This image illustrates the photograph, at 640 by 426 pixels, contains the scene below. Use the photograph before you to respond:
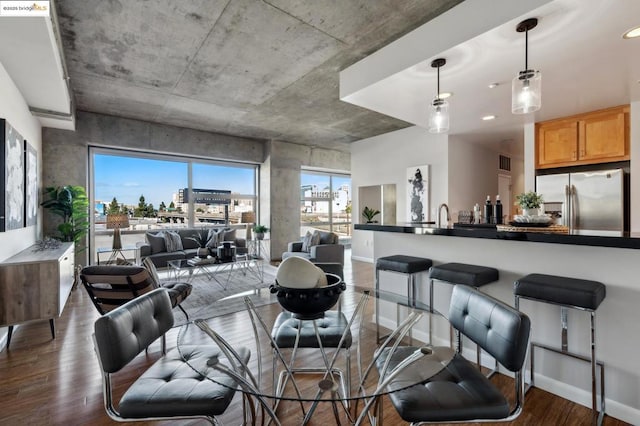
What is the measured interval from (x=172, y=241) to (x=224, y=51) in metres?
3.86

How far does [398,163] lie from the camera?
6520 millimetres

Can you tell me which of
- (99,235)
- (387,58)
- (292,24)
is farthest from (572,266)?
(99,235)

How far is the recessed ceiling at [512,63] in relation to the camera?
2041 millimetres

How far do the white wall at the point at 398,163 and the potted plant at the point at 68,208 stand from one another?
5430mm

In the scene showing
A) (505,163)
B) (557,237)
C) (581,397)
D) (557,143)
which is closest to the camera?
(557,237)

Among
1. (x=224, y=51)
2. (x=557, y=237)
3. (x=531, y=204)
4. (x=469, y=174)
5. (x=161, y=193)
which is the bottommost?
(x=557, y=237)

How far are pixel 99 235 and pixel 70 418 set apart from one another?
16.6 ft

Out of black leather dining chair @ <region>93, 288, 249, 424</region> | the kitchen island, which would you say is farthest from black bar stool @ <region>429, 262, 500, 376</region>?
black leather dining chair @ <region>93, 288, 249, 424</region>

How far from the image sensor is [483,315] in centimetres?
144

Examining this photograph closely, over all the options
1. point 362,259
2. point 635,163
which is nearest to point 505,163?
point 635,163

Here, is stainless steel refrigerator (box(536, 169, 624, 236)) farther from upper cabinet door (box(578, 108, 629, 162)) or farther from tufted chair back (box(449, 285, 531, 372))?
tufted chair back (box(449, 285, 531, 372))

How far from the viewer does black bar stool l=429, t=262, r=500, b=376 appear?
2195 millimetres

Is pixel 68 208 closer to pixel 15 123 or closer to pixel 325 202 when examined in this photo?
pixel 15 123

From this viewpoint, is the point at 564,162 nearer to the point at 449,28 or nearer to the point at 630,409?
the point at 449,28
